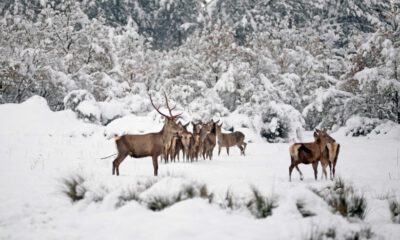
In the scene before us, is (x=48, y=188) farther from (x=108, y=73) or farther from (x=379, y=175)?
(x=108, y=73)

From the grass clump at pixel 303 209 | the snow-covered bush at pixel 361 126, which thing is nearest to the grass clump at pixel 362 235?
the grass clump at pixel 303 209

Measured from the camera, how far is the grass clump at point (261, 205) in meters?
6.07

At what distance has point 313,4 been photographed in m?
44.6

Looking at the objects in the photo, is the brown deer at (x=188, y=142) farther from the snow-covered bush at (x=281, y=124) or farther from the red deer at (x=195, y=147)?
the snow-covered bush at (x=281, y=124)

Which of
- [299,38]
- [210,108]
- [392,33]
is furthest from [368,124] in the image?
[299,38]

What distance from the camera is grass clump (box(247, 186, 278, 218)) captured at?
6066mm

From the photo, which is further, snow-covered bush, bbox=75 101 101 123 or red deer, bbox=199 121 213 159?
snow-covered bush, bbox=75 101 101 123

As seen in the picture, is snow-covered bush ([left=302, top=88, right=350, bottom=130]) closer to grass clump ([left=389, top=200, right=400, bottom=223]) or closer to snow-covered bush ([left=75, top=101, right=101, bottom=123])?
snow-covered bush ([left=75, top=101, right=101, bottom=123])

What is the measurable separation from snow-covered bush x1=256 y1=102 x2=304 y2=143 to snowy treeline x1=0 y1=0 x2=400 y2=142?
0.19 ft

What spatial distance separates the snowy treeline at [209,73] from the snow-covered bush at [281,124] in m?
0.06

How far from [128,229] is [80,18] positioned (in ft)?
95.4

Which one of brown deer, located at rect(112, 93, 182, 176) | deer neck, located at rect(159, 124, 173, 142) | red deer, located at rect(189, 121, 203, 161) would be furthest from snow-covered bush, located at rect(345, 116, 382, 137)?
brown deer, located at rect(112, 93, 182, 176)

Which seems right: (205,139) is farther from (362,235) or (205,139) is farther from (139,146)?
(362,235)

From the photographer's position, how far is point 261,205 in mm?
6141
